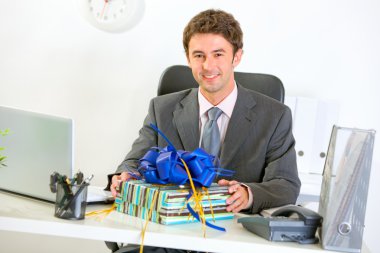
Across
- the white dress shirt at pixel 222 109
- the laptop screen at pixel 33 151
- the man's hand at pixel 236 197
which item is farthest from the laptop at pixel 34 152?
the white dress shirt at pixel 222 109

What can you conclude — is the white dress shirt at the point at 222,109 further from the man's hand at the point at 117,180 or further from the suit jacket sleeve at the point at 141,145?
the man's hand at the point at 117,180

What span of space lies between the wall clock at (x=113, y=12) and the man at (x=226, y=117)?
974mm

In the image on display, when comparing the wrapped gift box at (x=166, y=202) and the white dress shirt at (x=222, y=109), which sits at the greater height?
the white dress shirt at (x=222, y=109)

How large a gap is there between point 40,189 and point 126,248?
1.03 ft

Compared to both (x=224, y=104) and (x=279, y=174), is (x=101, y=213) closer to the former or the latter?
(x=279, y=174)

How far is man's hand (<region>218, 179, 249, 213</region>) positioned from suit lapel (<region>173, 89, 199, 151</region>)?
0.49 meters

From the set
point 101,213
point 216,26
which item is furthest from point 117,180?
point 216,26

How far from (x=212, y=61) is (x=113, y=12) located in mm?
1167

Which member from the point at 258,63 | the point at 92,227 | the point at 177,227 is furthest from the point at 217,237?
the point at 258,63

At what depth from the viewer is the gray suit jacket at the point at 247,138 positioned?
2.32 m

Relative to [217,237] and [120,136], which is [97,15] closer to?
[120,136]

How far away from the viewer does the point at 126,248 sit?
6.21ft

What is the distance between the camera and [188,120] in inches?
97.3

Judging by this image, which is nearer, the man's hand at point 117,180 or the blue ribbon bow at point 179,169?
the blue ribbon bow at point 179,169
